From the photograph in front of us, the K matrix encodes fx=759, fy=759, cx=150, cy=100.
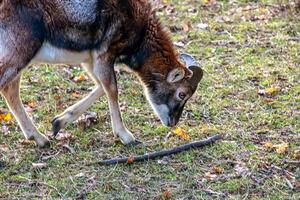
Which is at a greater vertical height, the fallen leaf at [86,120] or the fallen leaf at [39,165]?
the fallen leaf at [39,165]

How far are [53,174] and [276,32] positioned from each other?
5450 mm

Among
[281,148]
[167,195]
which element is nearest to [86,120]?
[167,195]

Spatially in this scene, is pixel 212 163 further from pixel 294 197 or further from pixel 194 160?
pixel 294 197

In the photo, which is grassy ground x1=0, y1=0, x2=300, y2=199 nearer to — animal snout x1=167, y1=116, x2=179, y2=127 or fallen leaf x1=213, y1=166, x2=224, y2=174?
fallen leaf x1=213, y1=166, x2=224, y2=174

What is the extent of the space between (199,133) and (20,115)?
6.35 feet

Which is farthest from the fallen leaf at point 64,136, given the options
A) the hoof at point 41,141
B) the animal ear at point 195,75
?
the animal ear at point 195,75

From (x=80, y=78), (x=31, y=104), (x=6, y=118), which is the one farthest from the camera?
(x=80, y=78)

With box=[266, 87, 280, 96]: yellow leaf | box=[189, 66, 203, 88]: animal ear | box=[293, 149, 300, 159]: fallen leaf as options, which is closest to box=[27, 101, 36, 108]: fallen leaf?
box=[189, 66, 203, 88]: animal ear

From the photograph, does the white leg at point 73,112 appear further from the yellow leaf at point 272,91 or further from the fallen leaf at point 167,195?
the yellow leaf at point 272,91

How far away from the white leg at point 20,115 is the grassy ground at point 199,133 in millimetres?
110

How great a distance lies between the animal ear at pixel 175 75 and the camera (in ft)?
26.8

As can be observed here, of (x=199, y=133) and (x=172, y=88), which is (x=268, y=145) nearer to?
(x=199, y=133)

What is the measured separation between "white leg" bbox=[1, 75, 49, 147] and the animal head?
1298mm

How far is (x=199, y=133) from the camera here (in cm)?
828
